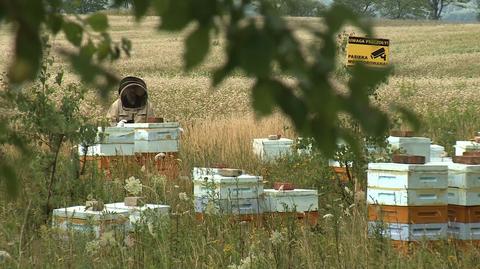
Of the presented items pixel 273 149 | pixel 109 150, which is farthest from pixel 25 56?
pixel 273 149

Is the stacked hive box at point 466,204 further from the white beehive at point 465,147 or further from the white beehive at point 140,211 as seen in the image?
the white beehive at point 465,147

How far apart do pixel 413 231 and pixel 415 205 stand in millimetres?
181

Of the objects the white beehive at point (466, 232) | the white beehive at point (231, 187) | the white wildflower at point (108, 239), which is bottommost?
the white beehive at point (466, 232)

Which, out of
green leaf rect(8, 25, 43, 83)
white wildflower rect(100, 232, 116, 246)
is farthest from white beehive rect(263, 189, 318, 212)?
green leaf rect(8, 25, 43, 83)

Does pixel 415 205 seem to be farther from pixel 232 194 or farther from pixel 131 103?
pixel 131 103

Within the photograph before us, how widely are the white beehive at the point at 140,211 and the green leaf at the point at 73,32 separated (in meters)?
4.81

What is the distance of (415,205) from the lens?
7.35 metres

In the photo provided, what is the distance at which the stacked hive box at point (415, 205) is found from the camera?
24.0ft

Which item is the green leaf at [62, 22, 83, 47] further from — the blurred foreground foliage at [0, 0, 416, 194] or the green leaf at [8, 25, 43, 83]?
the green leaf at [8, 25, 43, 83]

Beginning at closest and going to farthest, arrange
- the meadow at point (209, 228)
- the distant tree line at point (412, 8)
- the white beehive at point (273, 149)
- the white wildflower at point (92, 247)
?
the white wildflower at point (92, 247) → the meadow at point (209, 228) → the white beehive at point (273, 149) → the distant tree line at point (412, 8)

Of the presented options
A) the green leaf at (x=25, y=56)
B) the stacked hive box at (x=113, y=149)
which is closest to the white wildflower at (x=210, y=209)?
the stacked hive box at (x=113, y=149)

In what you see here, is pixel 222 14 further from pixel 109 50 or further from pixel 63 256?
pixel 63 256

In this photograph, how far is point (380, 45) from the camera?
15.6m

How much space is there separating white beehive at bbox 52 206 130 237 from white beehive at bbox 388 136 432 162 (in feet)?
11.5
